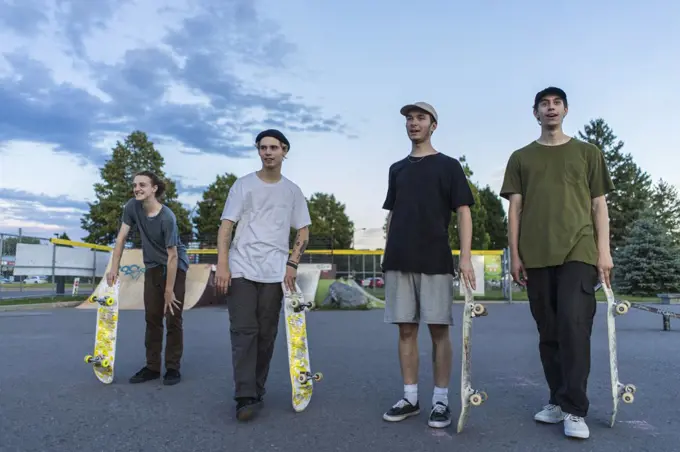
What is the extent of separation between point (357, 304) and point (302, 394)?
13523 millimetres

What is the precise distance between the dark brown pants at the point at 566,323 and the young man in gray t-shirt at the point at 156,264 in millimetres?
3166

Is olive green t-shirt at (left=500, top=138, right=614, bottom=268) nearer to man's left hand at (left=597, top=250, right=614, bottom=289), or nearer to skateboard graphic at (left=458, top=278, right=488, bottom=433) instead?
man's left hand at (left=597, top=250, right=614, bottom=289)

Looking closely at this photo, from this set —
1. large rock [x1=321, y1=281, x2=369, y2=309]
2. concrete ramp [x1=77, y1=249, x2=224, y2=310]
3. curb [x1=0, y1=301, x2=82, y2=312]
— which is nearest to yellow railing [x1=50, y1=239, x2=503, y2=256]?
curb [x1=0, y1=301, x2=82, y2=312]

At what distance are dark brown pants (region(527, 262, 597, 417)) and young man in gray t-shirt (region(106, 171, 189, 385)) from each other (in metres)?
3.17

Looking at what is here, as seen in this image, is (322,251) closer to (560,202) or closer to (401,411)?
(401,411)

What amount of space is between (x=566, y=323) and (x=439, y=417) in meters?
0.98

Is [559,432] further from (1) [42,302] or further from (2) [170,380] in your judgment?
(1) [42,302]

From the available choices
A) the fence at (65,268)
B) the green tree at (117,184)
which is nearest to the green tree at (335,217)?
the green tree at (117,184)

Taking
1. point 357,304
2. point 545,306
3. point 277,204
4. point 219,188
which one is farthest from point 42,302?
point 219,188

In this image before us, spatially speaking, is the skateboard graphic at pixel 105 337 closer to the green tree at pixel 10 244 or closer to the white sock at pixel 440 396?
the white sock at pixel 440 396

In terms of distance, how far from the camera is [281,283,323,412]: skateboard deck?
3.89m

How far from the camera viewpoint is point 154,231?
5.14 m

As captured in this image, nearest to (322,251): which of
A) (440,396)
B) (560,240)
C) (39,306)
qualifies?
(39,306)

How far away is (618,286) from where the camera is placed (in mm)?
30234
